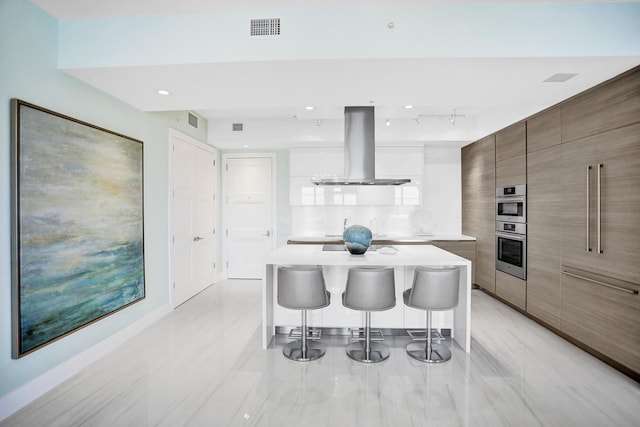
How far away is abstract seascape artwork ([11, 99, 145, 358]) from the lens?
7.43 feet

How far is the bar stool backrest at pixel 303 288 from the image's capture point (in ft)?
9.42

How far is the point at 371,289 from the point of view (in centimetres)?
284

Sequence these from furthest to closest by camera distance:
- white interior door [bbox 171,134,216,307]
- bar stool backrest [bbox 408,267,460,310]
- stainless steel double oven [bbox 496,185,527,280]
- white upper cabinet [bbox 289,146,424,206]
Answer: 1. white upper cabinet [bbox 289,146,424,206]
2. white interior door [bbox 171,134,216,307]
3. stainless steel double oven [bbox 496,185,527,280]
4. bar stool backrest [bbox 408,267,460,310]

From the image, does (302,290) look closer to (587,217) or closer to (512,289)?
(587,217)

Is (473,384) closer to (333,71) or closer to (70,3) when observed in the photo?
(333,71)

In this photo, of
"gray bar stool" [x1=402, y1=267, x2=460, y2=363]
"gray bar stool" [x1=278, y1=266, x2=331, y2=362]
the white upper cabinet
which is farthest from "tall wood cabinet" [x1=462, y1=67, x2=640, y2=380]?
"gray bar stool" [x1=278, y1=266, x2=331, y2=362]

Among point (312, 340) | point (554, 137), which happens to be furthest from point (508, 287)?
point (312, 340)

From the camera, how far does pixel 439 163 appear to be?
19.5 ft

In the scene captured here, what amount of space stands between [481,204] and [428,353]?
3.00 m

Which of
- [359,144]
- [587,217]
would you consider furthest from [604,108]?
[359,144]

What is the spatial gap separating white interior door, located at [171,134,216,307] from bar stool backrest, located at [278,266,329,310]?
2.18 metres

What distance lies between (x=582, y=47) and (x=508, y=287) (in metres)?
2.98

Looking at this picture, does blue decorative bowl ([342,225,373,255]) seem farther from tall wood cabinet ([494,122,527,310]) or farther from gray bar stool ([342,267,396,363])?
tall wood cabinet ([494,122,527,310])

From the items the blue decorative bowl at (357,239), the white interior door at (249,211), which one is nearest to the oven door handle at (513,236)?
the blue decorative bowl at (357,239)
